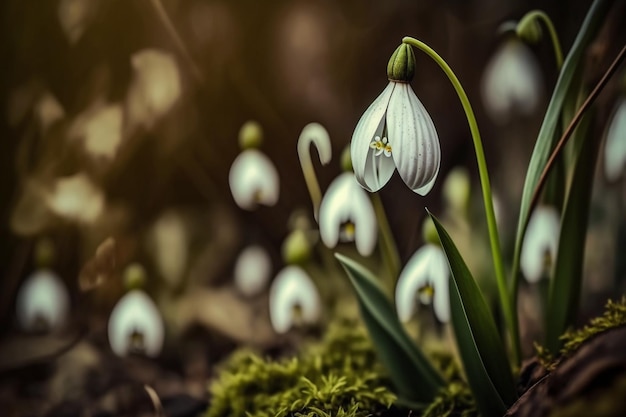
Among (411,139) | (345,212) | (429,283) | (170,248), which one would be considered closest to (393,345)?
(429,283)

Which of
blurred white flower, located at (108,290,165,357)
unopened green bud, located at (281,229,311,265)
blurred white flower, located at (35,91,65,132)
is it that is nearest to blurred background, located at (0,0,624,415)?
blurred white flower, located at (35,91,65,132)

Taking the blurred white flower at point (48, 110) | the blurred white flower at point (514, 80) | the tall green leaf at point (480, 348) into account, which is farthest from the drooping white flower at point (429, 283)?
the blurred white flower at point (48, 110)

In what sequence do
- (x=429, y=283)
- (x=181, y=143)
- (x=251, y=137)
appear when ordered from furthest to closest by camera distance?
(x=181, y=143) < (x=251, y=137) < (x=429, y=283)

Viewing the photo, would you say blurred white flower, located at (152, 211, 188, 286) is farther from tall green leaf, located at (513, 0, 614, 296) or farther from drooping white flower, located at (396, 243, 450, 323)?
tall green leaf, located at (513, 0, 614, 296)

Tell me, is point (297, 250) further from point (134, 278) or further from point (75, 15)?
point (75, 15)

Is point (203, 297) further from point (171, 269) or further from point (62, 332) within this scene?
point (62, 332)

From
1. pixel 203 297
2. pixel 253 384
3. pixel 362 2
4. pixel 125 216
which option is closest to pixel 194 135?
pixel 125 216

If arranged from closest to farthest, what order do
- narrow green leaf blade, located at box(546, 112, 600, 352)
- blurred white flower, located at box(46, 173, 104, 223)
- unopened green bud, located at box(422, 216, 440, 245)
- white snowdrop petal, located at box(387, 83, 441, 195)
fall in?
white snowdrop petal, located at box(387, 83, 441, 195)
narrow green leaf blade, located at box(546, 112, 600, 352)
unopened green bud, located at box(422, 216, 440, 245)
blurred white flower, located at box(46, 173, 104, 223)
